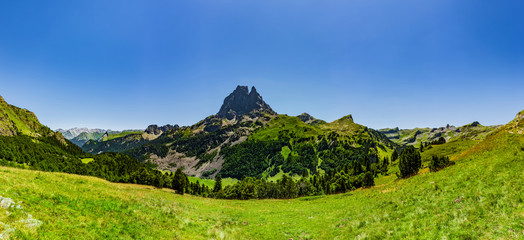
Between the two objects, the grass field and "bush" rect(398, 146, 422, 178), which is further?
"bush" rect(398, 146, 422, 178)

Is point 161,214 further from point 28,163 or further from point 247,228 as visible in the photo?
point 28,163

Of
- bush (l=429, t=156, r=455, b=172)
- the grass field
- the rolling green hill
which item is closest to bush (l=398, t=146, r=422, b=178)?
bush (l=429, t=156, r=455, b=172)

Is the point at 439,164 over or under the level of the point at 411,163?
over

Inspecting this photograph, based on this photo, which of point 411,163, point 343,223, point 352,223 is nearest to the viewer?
point 352,223

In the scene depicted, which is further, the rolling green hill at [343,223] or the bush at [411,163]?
the bush at [411,163]

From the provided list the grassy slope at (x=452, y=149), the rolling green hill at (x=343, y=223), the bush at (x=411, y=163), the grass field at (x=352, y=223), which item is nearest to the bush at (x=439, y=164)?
the rolling green hill at (x=343, y=223)

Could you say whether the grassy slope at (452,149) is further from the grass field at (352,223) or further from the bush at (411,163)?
the grass field at (352,223)

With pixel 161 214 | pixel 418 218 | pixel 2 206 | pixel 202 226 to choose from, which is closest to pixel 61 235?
pixel 2 206

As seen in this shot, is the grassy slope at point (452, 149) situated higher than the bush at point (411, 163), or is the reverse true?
the grassy slope at point (452, 149)

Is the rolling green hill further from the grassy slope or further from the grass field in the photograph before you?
the grassy slope

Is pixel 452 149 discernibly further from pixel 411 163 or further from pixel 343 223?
pixel 343 223

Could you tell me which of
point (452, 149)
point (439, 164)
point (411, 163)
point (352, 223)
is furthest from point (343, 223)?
point (452, 149)

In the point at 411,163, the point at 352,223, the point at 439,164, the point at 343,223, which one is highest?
the point at 439,164

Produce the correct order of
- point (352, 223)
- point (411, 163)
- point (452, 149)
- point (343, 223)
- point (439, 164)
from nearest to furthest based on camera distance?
point (352, 223)
point (343, 223)
point (439, 164)
point (411, 163)
point (452, 149)
